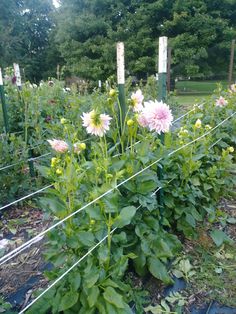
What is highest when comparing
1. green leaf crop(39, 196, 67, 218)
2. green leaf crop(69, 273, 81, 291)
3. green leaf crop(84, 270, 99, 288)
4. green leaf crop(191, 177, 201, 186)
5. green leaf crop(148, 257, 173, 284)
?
green leaf crop(39, 196, 67, 218)

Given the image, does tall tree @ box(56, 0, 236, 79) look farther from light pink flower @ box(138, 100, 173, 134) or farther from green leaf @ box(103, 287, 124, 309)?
green leaf @ box(103, 287, 124, 309)

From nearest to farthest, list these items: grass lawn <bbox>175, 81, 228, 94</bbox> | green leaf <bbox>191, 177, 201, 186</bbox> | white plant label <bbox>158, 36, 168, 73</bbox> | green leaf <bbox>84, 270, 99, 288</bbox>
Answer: green leaf <bbox>84, 270, 99, 288</bbox> < white plant label <bbox>158, 36, 168, 73</bbox> < green leaf <bbox>191, 177, 201, 186</bbox> < grass lawn <bbox>175, 81, 228, 94</bbox>

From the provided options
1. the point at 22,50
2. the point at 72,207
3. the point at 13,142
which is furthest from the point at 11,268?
the point at 22,50

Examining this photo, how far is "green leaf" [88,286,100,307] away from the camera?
1176 mm

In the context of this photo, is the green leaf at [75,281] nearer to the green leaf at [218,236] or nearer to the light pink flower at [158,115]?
the light pink flower at [158,115]

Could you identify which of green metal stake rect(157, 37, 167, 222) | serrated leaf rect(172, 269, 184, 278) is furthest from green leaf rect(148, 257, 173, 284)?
green metal stake rect(157, 37, 167, 222)

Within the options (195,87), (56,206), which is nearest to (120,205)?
(56,206)

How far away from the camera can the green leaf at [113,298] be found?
46.6 inches

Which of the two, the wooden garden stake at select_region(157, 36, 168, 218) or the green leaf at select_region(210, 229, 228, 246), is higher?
the wooden garden stake at select_region(157, 36, 168, 218)

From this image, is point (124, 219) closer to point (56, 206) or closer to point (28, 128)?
point (56, 206)

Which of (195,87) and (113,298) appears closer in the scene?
(113,298)

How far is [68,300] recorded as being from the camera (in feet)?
4.00

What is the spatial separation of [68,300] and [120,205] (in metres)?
0.49

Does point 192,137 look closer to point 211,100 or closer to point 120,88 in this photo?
point 120,88
